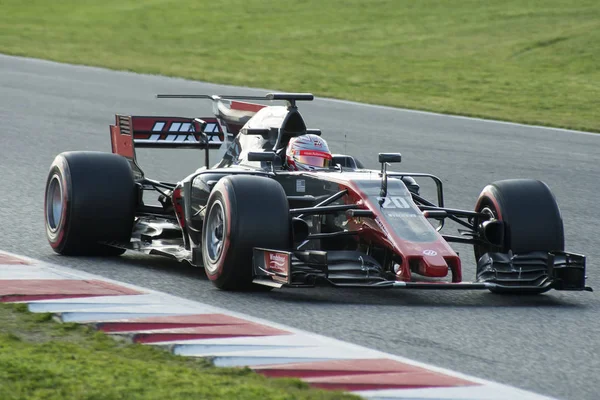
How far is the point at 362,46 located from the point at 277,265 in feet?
90.8

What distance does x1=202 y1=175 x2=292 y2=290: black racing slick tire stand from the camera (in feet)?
24.5

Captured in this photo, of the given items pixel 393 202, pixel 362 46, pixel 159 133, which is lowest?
pixel 393 202

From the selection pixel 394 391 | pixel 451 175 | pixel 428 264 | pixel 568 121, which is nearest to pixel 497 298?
pixel 428 264

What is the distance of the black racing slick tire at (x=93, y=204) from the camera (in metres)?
8.82

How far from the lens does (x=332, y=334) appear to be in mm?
A: 6418

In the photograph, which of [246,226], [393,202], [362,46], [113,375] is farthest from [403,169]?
[362,46]

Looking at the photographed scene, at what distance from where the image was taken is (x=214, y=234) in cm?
793

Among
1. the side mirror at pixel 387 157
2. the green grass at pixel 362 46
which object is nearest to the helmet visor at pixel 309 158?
the side mirror at pixel 387 157

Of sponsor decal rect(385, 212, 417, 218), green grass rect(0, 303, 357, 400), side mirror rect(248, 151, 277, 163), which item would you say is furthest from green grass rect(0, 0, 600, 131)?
green grass rect(0, 303, 357, 400)

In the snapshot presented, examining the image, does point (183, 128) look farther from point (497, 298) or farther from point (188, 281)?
point (497, 298)

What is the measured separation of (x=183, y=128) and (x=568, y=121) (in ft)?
38.1

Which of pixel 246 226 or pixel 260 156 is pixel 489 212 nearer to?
pixel 260 156

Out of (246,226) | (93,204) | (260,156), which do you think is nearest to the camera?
(246,226)

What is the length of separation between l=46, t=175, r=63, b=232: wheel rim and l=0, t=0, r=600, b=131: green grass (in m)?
12.5
